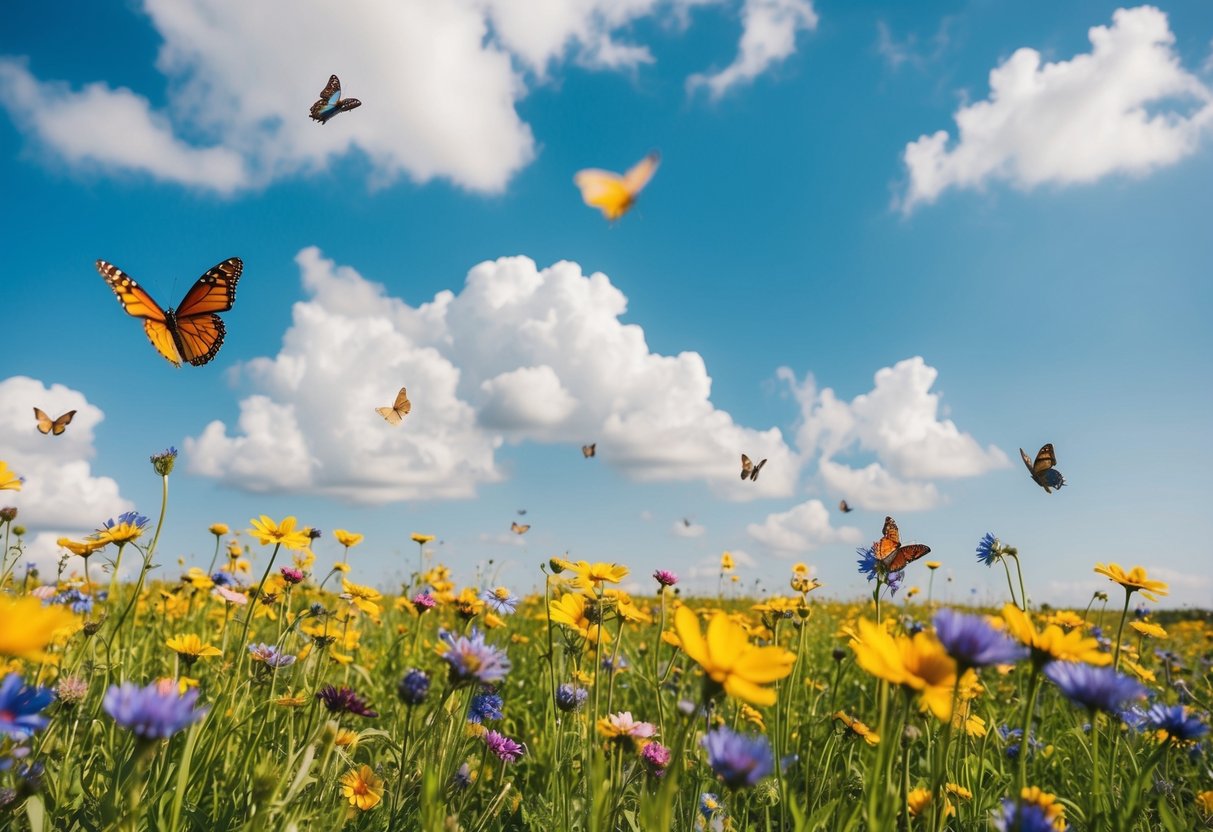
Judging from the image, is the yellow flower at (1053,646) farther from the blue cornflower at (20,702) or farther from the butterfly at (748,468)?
the butterfly at (748,468)

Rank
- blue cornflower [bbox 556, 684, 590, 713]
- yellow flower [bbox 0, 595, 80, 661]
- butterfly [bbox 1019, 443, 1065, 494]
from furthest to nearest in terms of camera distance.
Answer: butterfly [bbox 1019, 443, 1065, 494] < blue cornflower [bbox 556, 684, 590, 713] < yellow flower [bbox 0, 595, 80, 661]

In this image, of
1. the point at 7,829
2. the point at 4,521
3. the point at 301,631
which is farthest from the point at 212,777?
the point at 301,631

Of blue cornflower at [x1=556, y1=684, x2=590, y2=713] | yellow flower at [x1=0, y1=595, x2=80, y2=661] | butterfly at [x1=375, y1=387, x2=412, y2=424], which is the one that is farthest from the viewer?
butterfly at [x1=375, y1=387, x2=412, y2=424]

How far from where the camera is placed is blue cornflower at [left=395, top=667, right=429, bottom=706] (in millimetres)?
1515

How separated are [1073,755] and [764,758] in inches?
102

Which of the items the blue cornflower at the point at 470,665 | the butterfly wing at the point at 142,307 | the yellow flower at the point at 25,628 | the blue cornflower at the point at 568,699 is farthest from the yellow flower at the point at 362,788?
the butterfly wing at the point at 142,307

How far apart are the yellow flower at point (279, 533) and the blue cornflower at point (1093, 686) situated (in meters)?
1.99

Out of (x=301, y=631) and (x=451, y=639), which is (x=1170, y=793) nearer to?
(x=451, y=639)

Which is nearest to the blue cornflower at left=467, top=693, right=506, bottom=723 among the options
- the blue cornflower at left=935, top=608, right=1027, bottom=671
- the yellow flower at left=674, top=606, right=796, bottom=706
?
the yellow flower at left=674, top=606, right=796, bottom=706

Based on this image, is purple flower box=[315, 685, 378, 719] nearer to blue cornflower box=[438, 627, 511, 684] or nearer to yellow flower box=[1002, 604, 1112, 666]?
blue cornflower box=[438, 627, 511, 684]

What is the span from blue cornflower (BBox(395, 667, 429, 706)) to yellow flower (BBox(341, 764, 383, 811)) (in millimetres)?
599

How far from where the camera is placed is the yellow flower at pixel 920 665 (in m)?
1.05

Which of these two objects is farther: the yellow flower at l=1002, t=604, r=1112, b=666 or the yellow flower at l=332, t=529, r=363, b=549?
the yellow flower at l=332, t=529, r=363, b=549

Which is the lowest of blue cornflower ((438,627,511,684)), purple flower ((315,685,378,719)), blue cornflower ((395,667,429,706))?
purple flower ((315,685,378,719))
